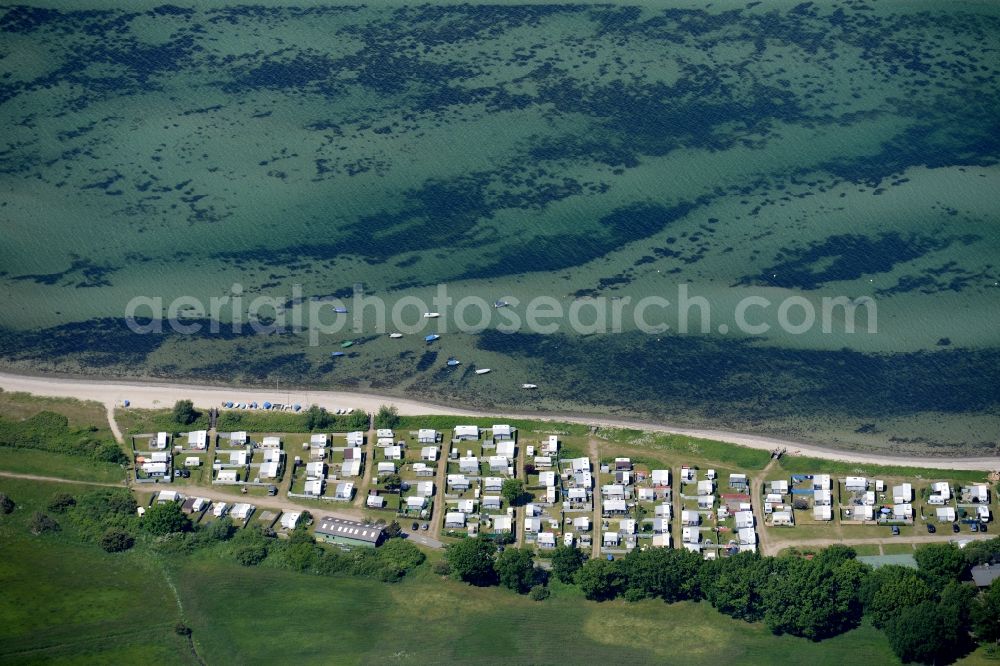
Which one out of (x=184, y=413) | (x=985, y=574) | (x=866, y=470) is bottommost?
(x=985, y=574)

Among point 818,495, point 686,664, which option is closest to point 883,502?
point 818,495

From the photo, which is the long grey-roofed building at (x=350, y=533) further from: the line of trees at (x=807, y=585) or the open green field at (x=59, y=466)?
the open green field at (x=59, y=466)

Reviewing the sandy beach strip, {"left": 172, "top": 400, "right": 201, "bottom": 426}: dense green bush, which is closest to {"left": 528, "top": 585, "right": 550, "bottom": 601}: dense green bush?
the sandy beach strip

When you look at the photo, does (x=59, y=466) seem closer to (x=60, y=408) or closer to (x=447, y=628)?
(x=60, y=408)

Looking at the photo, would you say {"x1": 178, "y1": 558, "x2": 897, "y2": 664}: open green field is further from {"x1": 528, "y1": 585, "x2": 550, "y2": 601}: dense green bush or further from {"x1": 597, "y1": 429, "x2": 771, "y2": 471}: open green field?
{"x1": 597, "y1": 429, "x2": 771, "y2": 471}: open green field

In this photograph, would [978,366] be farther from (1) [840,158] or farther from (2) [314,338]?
(2) [314,338]

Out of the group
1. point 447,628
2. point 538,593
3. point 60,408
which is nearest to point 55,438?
point 60,408
